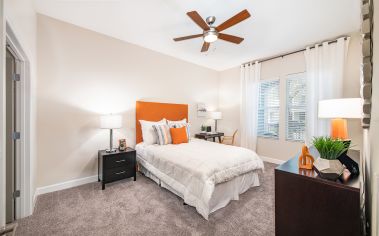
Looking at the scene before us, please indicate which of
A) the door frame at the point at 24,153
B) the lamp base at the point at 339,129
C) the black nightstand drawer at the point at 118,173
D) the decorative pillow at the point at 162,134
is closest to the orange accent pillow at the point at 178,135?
the decorative pillow at the point at 162,134

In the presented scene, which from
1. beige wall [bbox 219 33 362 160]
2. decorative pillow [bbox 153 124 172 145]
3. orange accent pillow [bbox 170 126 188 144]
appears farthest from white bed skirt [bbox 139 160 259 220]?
beige wall [bbox 219 33 362 160]

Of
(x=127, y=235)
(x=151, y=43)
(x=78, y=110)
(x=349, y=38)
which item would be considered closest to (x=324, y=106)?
(x=349, y=38)

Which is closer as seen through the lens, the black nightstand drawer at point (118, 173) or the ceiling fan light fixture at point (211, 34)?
the ceiling fan light fixture at point (211, 34)

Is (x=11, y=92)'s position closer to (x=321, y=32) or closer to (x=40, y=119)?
(x=40, y=119)

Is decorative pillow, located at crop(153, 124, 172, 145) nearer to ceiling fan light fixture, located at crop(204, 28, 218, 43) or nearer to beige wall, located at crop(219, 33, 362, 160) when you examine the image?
ceiling fan light fixture, located at crop(204, 28, 218, 43)

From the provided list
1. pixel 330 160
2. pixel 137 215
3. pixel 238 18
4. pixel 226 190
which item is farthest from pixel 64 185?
pixel 238 18

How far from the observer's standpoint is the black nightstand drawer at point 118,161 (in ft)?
8.87

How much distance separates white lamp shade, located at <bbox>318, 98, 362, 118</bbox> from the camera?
5.85 feet

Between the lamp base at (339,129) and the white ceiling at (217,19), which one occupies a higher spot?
the white ceiling at (217,19)

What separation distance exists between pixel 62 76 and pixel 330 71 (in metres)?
4.90

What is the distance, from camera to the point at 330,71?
10.4 ft

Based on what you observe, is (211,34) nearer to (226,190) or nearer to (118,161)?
(226,190)

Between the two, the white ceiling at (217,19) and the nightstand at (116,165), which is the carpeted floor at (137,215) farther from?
the white ceiling at (217,19)

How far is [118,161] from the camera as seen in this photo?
281cm
